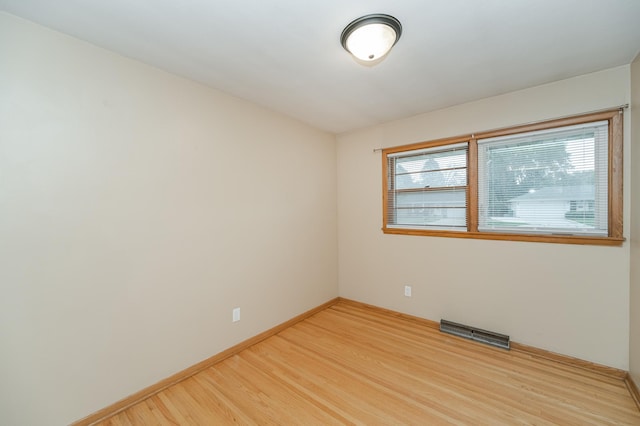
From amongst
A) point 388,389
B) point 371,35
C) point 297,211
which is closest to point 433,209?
point 297,211

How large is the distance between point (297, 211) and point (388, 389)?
197cm

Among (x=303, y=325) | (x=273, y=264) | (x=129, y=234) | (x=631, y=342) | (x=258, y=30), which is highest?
(x=258, y=30)

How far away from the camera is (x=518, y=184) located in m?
2.46

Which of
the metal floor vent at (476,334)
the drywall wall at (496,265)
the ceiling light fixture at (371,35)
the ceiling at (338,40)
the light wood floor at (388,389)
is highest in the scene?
the ceiling at (338,40)

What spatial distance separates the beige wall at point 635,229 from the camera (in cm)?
182

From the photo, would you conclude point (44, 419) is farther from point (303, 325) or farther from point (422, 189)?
point (422, 189)

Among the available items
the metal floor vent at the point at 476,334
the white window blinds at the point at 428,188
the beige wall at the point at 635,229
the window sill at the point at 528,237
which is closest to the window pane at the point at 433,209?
the white window blinds at the point at 428,188

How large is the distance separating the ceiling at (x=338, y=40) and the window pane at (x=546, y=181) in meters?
0.51

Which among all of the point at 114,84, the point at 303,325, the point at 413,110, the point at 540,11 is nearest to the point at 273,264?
the point at 303,325

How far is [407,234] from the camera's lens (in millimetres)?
3109

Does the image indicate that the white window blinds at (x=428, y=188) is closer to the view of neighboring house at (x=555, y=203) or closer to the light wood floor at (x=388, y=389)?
the view of neighboring house at (x=555, y=203)

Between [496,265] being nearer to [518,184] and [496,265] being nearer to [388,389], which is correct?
[518,184]

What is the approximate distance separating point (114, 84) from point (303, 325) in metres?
2.80

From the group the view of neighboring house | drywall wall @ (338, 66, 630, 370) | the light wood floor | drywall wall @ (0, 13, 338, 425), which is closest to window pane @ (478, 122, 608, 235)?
the view of neighboring house
